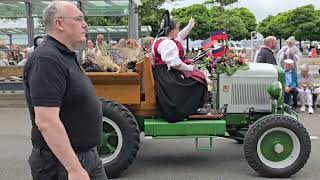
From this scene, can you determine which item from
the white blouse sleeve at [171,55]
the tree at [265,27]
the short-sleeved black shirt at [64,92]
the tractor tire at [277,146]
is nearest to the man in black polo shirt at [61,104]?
the short-sleeved black shirt at [64,92]

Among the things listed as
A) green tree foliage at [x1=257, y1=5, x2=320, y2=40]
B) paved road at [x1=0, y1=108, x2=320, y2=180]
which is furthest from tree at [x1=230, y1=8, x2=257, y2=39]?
paved road at [x1=0, y1=108, x2=320, y2=180]

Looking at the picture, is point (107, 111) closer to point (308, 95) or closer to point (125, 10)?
point (308, 95)

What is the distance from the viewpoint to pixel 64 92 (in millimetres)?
2969

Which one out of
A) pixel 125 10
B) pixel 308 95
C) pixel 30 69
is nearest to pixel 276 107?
pixel 30 69

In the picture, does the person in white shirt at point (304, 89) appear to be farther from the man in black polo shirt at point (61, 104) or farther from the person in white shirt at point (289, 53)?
the man in black polo shirt at point (61, 104)

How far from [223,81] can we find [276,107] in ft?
2.41

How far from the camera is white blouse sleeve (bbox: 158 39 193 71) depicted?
21.5ft

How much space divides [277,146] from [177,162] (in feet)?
4.67

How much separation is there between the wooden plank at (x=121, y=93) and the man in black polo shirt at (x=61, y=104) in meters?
3.61

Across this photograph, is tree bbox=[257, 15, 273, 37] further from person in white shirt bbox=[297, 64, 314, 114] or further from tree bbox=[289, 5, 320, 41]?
person in white shirt bbox=[297, 64, 314, 114]

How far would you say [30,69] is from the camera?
119 inches

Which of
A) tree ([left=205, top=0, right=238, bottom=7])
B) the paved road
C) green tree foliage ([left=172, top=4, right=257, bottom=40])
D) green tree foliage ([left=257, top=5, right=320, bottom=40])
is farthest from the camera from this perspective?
green tree foliage ([left=257, top=5, right=320, bottom=40])

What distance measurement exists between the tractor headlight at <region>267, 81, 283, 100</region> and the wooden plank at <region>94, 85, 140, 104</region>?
1.60 metres

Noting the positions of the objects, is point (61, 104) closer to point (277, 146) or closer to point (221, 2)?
point (277, 146)
